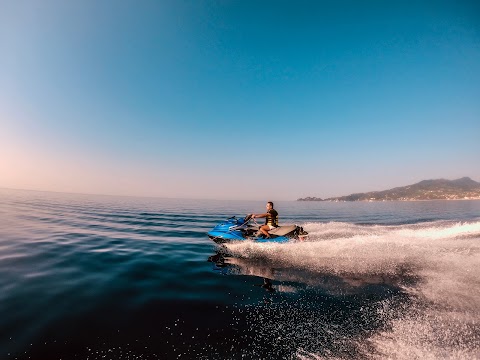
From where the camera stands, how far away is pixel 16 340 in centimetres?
491

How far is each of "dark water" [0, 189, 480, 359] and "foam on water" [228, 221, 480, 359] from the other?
0.12ft

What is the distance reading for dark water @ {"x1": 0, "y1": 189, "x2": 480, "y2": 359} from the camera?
477 cm

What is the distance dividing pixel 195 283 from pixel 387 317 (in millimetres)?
5856

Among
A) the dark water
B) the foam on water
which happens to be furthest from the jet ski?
the dark water

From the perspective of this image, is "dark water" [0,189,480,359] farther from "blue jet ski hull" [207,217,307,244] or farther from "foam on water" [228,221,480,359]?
"blue jet ski hull" [207,217,307,244]

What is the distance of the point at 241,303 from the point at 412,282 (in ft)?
20.6

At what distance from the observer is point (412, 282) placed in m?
8.38

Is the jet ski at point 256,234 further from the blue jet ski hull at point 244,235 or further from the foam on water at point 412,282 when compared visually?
the foam on water at point 412,282

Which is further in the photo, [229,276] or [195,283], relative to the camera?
[229,276]

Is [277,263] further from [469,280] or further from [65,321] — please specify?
[65,321]

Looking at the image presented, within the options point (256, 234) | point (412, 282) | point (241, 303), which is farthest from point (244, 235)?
point (412, 282)

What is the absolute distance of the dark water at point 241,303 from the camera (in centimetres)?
477

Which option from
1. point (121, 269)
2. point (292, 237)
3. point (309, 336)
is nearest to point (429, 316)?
point (309, 336)

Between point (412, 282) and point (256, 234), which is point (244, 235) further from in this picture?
point (412, 282)
